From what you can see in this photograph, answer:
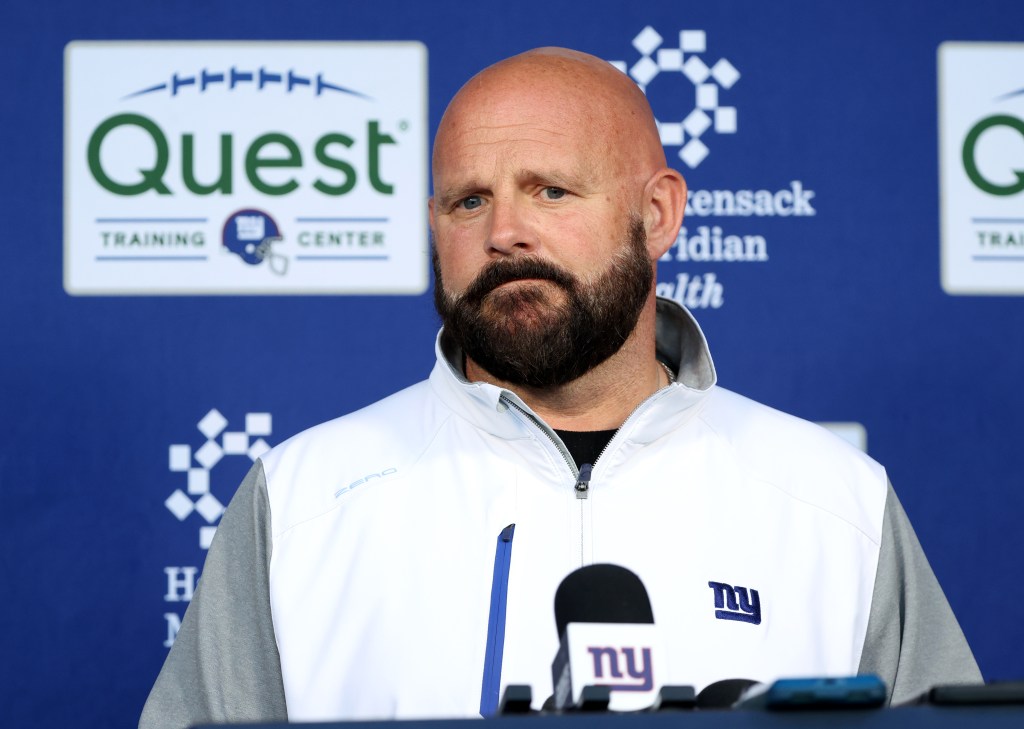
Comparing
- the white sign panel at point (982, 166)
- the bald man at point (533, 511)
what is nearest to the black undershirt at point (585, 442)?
the bald man at point (533, 511)

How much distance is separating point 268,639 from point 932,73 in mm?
1359

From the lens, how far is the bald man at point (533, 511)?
1331 millimetres

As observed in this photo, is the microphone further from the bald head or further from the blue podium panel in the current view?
the bald head

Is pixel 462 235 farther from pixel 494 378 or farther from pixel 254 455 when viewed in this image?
pixel 254 455

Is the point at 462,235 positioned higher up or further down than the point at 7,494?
higher up

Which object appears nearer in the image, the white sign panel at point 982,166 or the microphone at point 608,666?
the microphone at point 608,666

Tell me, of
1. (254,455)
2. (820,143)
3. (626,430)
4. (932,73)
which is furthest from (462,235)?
(932,73)

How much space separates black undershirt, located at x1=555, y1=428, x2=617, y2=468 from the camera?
4.75 ft

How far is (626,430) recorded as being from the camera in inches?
53.7

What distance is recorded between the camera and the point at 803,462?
147 centimetres

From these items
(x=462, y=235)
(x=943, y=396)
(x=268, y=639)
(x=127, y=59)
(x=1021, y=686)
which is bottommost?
(x=268, y=639)

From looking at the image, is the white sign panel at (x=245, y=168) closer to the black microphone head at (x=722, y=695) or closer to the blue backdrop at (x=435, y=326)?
the blue backdrop at (x=435, y=326)

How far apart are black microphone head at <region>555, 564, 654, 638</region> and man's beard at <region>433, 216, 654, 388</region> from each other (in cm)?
68

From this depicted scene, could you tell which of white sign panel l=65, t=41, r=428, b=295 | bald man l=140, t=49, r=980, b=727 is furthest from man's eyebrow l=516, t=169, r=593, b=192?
white sign panel l=65, t=41, r=428, b=295
